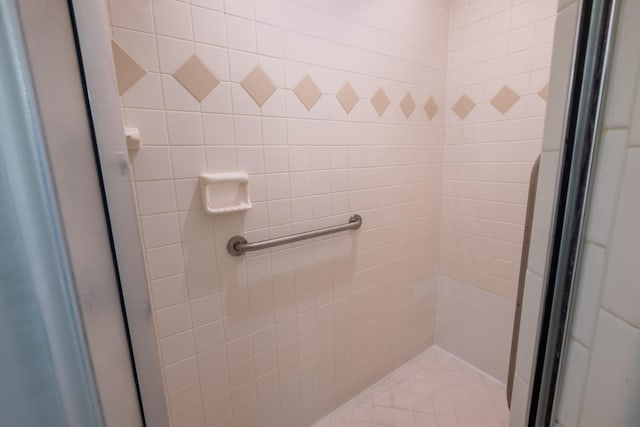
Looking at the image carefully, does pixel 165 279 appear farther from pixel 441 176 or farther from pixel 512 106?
pixel 512 106

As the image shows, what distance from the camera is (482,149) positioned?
1602mm

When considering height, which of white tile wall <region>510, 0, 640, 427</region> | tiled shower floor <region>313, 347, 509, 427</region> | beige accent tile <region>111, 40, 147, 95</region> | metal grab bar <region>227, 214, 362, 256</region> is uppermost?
beige accent tile <region>111, 40, 147, 95</region>

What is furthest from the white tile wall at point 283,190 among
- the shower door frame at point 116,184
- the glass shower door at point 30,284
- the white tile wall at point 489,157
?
the glass shower door at point 30,284

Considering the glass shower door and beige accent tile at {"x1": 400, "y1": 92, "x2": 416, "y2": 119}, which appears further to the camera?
beige accent tile at {"x1": 400, "y1": 92, "x2": 416, "y2": 119}

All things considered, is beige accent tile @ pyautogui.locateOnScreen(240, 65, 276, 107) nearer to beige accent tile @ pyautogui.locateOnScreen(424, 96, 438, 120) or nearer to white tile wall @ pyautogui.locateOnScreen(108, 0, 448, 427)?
white tile wall @ pyautogui.locateOnScreen(108, 0, 448, 427)

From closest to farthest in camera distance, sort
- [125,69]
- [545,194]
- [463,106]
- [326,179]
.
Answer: [545,194]
[125,69]
[326,179]
[463,106]

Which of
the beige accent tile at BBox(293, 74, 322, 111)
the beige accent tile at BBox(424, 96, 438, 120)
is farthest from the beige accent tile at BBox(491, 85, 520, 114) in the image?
the beige accent tile at BBox(293, 74, 322, 111)

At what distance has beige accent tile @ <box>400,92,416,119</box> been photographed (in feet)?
5.00

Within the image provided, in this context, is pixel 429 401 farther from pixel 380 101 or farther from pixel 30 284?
pixel 30 284

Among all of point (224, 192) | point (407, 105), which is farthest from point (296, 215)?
point (407, 105)

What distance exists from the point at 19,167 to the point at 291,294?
1139 millimetres

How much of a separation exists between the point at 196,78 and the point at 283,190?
1.63 feet

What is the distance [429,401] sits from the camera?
5.22 feet

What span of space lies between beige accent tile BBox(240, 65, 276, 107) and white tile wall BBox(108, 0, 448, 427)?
1.0 inches
